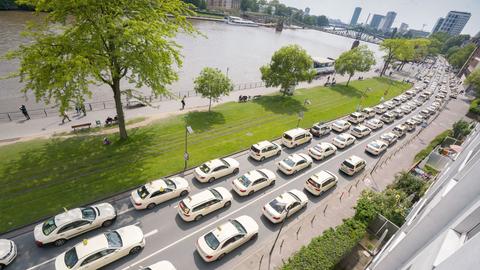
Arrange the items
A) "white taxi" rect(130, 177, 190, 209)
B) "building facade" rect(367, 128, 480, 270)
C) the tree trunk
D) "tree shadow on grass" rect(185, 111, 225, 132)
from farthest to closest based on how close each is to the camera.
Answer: "tree shadow on grass" rect(185, 111, 225, 132) → the tree trunk → "white taxi" rect(130, 177, 190, 209) → "building facade" rect(367, 128, 480, 270)

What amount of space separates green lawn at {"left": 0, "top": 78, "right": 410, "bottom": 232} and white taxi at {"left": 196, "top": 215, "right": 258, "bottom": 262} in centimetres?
760

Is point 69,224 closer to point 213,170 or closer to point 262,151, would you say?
point 213,170

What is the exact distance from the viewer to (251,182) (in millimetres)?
17578

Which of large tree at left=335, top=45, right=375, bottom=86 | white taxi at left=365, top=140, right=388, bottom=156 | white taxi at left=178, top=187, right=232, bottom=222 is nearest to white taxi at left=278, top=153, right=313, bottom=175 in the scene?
white taxi at left=178, top=187, right=232, bottom=222

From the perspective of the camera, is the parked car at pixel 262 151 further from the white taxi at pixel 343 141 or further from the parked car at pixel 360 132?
the parked car at pixel 360 132

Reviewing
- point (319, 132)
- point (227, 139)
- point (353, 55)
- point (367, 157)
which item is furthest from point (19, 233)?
point (353, 55)

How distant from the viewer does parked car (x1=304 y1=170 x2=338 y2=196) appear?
61.4 feet

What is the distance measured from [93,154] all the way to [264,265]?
647 inches

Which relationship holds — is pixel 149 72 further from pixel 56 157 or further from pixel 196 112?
pixel 196 112

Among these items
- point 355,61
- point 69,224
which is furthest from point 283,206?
point 355,61

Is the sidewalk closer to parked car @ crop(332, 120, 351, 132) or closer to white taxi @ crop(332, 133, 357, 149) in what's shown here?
white taxi @ crop(332, 133, 357, 149)

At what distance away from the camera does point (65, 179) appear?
658 inches

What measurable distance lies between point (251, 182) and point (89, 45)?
15.1m

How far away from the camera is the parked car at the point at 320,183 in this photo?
18716 millimetres
